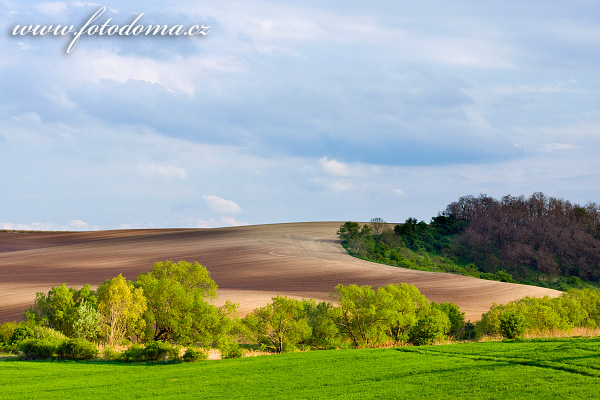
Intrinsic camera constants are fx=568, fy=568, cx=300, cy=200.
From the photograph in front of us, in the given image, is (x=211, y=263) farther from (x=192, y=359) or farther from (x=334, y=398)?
(x=334, y=398)

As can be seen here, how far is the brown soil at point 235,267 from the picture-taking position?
2581 inches

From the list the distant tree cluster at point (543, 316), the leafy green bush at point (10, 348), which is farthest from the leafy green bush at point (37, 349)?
the distant tree cluster at point (543, 316)

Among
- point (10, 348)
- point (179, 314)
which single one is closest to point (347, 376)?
point (179, 314)

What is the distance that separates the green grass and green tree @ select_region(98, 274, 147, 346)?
547 cm

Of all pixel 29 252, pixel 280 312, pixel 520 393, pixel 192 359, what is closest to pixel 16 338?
pixel 192 359

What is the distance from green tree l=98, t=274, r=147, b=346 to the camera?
39.2 metres

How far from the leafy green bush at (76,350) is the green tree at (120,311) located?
3512mm

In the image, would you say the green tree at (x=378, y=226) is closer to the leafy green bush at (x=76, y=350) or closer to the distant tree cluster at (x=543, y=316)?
the distant tree cluster at (x=543, y=316)

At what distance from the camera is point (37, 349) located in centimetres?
3475

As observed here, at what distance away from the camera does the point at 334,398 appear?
23656mm

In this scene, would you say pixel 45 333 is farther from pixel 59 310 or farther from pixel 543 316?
pixel 543 316

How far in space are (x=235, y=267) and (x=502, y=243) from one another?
57327 mm

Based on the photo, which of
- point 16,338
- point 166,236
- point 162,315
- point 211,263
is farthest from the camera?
point 166,236

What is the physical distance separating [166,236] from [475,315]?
70.5 meters
